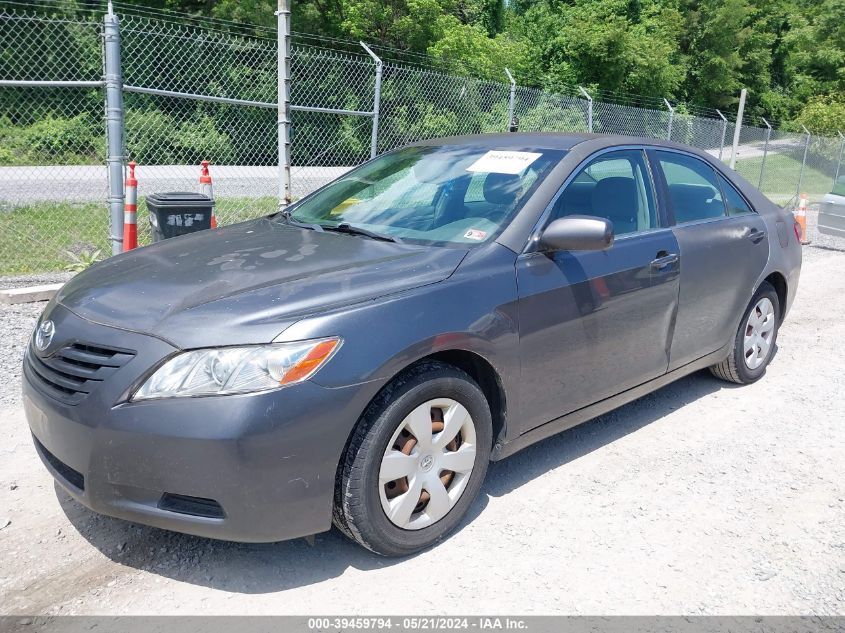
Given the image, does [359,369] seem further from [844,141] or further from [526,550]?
[844,141]

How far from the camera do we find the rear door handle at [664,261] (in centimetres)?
412

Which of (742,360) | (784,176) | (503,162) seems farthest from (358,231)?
(784,176)

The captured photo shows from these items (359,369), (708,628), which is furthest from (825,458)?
(359,369)

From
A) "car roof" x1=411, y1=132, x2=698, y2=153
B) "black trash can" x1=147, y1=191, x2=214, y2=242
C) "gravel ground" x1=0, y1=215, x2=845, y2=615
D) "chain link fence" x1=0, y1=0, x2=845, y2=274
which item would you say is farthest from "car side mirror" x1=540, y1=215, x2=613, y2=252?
"chain link fence" x1=0, y1=0, x2=845, y2=274

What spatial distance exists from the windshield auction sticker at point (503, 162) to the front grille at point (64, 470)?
2376 millimetres

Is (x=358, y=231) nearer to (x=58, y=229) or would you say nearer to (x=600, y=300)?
(x=600, y=300)

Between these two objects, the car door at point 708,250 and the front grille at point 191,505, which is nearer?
the front grille at point 191,505

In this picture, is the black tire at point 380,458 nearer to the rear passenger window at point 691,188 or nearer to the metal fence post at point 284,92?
the rear passenger window at point 691,188

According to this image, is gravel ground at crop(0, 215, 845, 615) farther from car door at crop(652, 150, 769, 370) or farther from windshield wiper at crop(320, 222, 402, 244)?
windshield wiper at crop(320, 222, 402, 244)

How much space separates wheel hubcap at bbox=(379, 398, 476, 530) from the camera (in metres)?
2.98

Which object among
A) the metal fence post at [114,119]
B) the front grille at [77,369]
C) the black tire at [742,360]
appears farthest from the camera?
the metal fence post at [114,119]

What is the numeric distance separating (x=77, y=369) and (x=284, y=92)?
19.7 ft

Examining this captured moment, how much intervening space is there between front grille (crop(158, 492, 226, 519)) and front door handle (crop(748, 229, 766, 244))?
3.85 meters

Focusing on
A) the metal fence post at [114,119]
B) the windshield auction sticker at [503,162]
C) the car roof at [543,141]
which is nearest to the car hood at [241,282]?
the windshield auction sticker at [503,162]
